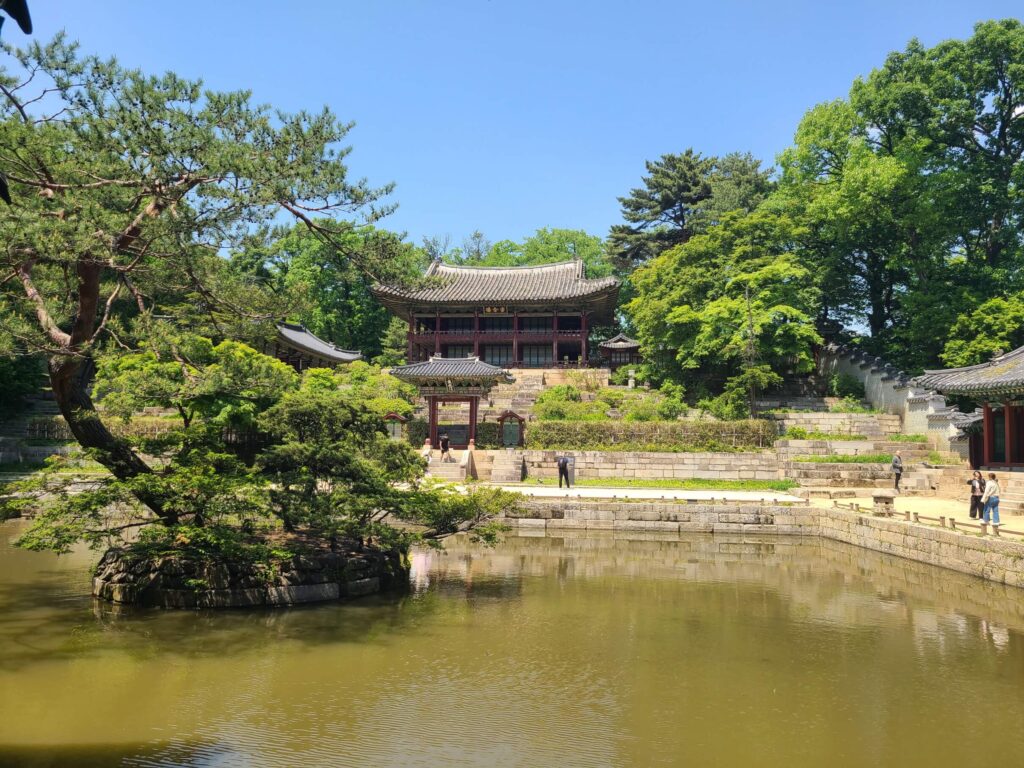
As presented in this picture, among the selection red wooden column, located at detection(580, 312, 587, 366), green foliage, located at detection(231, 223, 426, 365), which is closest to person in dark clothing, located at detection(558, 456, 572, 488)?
red wooden column, located at detection(580, 312, 587, 366)

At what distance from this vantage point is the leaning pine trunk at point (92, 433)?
11727mm

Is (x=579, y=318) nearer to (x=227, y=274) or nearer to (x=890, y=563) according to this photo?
(x=890, y=563)

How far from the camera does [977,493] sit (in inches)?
705

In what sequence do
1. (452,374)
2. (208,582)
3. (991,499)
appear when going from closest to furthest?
(208,582), (991,499), (452,374)

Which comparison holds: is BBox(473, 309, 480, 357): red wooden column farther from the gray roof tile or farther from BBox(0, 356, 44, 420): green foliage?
BBox(0, 356, 44, 420): green foliage

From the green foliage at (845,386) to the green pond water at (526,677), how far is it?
972 inches

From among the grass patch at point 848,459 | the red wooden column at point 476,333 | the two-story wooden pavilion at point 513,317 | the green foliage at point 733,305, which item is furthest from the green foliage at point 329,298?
the grass patch at point 848,459

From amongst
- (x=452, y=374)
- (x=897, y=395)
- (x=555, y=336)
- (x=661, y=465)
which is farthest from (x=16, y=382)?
(x=897, y=395)

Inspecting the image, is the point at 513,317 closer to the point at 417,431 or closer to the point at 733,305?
the point at 417,431

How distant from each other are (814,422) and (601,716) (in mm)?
28697

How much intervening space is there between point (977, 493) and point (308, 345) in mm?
35035

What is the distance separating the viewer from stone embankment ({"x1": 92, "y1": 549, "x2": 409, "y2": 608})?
11742 millimetres

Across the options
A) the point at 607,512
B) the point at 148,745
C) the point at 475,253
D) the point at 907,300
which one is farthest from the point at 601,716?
the point at 475,253

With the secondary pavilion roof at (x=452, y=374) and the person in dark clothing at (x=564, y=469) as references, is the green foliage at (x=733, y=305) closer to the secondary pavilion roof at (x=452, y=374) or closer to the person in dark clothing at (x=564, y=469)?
the person in dark clothing at (x=564, y=469)
